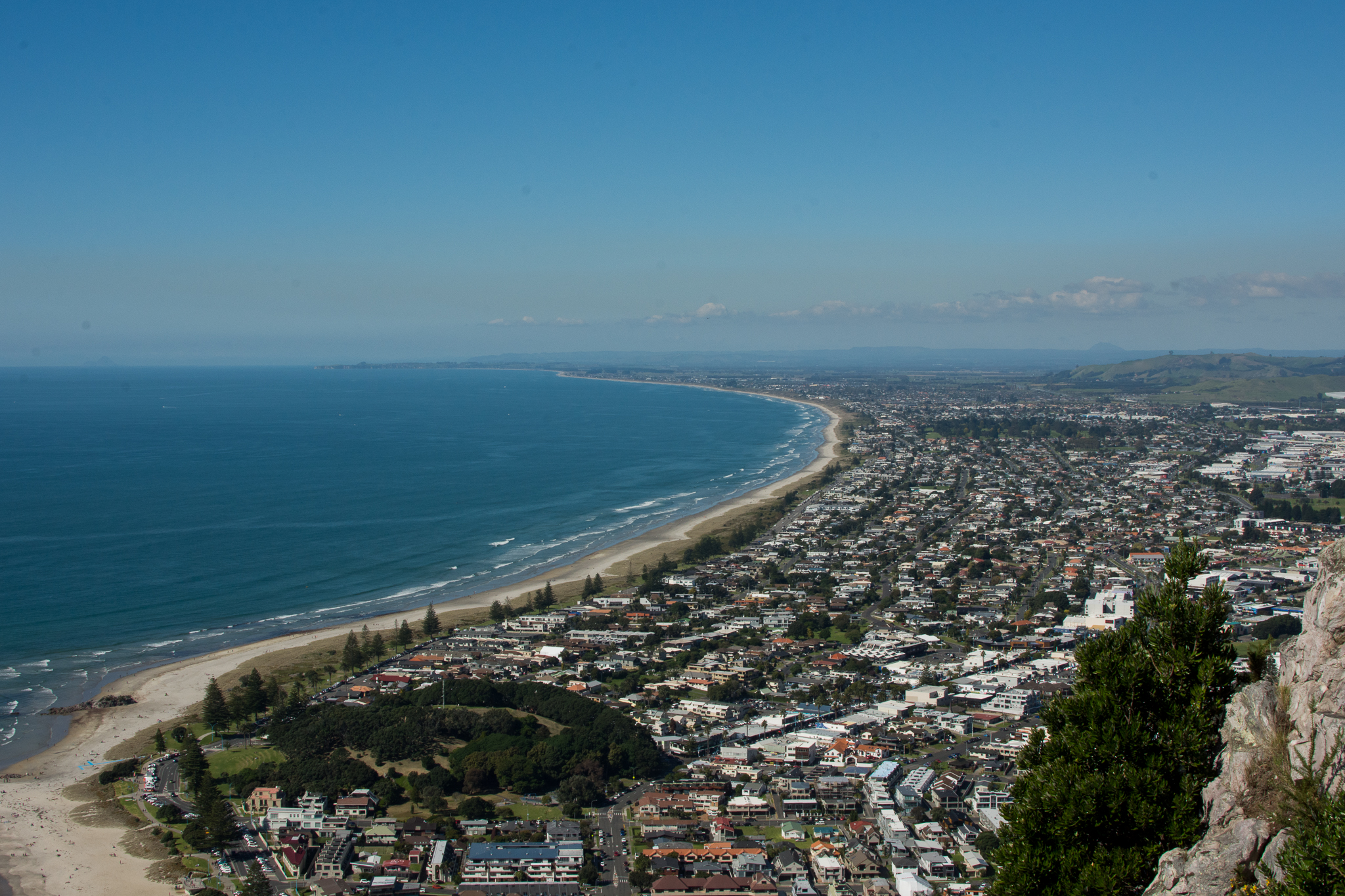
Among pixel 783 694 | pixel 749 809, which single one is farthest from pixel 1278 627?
pixel 749 809

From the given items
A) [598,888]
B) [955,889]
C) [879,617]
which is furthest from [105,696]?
[879,617]

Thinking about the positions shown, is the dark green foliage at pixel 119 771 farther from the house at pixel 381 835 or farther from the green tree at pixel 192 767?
the house at pixel 381 835

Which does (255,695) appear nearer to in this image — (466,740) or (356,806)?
(466,740)

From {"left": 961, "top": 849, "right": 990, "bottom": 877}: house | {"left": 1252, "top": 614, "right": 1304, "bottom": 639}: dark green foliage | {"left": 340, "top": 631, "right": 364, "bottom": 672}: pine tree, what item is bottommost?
{"left": 961, "top": 849, "right": 990, "bottom": 877}: house

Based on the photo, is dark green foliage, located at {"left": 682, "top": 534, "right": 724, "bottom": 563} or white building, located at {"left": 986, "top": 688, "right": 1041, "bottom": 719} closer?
white building, located at {"left": 986, "top": 688, "right": 1041, "bottom": 719}

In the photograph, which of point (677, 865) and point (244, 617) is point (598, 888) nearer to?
point (677, 865)

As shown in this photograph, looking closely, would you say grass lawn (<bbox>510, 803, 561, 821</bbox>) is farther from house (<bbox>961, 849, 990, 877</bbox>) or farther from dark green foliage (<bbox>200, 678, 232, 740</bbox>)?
dark green foliage (<bbox>200, 678, 232, 740</bbox>)

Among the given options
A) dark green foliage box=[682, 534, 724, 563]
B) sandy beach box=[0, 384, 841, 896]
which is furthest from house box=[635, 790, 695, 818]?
dark green foliage box=[682, 534, 724, 563]

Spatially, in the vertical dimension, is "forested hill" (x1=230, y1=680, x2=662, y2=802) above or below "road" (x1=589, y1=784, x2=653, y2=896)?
above
